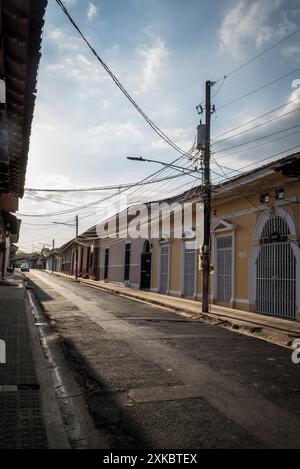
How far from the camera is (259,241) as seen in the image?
14148mm

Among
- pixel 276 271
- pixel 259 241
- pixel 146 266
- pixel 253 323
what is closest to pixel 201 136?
pixel 259 241

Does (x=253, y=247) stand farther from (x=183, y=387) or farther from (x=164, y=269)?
(x=183, y=387)

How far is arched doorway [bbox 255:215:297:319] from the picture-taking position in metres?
12.7

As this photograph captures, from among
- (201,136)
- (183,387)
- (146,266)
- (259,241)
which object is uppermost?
(201,136)

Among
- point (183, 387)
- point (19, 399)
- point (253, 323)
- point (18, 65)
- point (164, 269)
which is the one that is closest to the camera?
point (19, 399)

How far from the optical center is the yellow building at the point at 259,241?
1252 cm

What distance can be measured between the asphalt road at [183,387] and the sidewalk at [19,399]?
63 centimetres

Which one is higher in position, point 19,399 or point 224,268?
point 224,268

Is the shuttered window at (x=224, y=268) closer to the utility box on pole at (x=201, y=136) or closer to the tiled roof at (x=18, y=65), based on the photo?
the utility box on pole at (x=201, y=136)

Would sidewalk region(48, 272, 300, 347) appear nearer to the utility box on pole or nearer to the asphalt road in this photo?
the asphalt road

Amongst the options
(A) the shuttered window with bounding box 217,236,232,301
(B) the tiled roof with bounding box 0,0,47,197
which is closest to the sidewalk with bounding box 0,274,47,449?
(B) the tiled roof with bounding box 0,0,47,197

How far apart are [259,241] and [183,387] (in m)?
9.71

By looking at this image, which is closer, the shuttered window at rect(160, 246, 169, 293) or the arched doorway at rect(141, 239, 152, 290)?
the shuttered window at rect(160, 246, 169, 293)

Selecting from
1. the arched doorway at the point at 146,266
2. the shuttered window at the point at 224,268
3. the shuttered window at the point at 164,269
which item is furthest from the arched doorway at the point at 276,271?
the arched doorway at the point at 146,266
